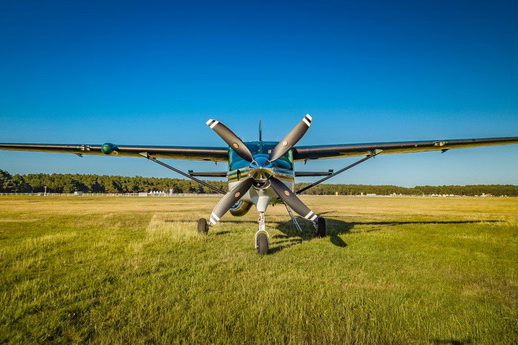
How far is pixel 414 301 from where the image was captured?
443cm

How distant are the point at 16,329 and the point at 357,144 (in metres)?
10.2

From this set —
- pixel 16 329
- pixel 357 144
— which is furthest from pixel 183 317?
pixel 357 144

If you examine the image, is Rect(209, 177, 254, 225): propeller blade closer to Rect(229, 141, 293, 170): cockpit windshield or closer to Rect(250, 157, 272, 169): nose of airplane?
Rect(250, 157, 272, 169): nose of airplane

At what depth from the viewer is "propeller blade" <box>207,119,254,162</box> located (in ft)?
25.5

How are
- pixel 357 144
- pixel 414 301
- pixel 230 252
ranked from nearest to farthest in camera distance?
1. pixel 414 301
2. pixel 230 252
3. pixel 357 144

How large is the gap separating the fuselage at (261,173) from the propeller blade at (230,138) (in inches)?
13.7

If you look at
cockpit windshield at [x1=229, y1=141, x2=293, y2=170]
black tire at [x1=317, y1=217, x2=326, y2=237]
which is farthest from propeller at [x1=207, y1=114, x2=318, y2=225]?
black tire at [x1=317, y1=217, x2=326, y2=237]

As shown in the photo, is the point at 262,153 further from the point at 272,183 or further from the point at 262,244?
the point at 262,244

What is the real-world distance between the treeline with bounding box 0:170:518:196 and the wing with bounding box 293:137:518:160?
69.2 metres

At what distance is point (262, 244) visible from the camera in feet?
25.0

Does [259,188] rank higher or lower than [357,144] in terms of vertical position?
lower

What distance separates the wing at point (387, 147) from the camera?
10398mm

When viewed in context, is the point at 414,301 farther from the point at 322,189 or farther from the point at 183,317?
the point at 322,189

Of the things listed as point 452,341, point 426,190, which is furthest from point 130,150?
point 426,190
